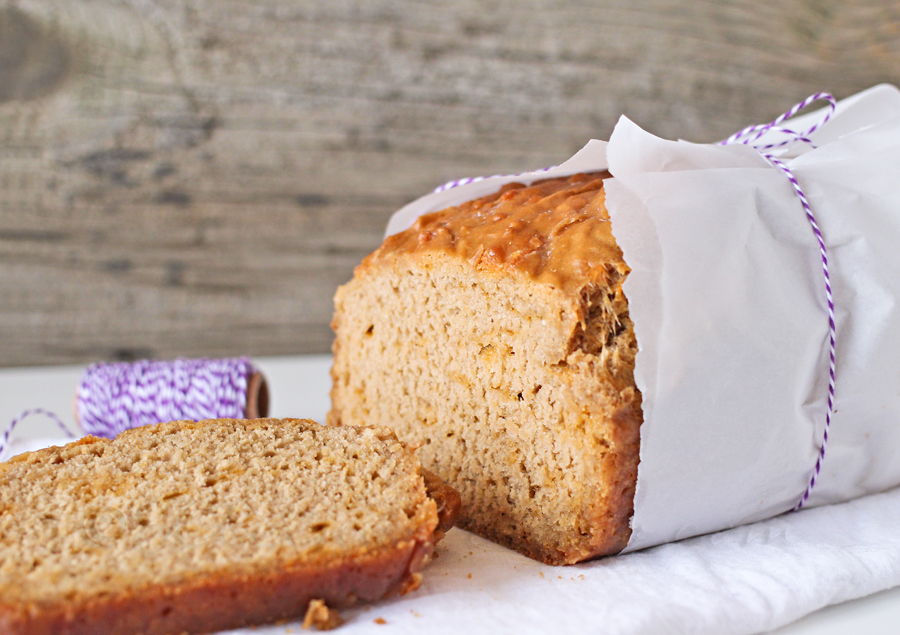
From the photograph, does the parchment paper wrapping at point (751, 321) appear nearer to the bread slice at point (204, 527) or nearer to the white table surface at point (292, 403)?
the white table surface at point (292, 403)

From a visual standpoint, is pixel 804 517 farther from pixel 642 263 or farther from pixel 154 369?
pixel 154 369

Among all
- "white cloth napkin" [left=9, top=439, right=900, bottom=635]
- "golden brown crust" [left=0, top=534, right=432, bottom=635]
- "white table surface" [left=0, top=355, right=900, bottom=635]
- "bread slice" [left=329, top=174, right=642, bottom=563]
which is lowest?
"white table surface" [left=0, top=355, right=900, bottom=635]

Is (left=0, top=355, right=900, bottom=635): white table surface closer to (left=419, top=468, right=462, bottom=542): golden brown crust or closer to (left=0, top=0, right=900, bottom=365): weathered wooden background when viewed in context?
(left=0, top=0, right=900, bottom=365): weathered wooden background

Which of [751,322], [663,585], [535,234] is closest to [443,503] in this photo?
[663,585]

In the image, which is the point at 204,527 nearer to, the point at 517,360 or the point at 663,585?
the point at 517,360

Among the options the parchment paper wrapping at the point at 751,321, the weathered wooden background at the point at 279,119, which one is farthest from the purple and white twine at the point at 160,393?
the weathered wooden background at the point at 279,119

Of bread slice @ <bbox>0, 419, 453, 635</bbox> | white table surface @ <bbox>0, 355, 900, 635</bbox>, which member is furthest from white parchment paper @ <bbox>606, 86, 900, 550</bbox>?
bread slice @ <bbox>0, 419, 453, 635</bbox>

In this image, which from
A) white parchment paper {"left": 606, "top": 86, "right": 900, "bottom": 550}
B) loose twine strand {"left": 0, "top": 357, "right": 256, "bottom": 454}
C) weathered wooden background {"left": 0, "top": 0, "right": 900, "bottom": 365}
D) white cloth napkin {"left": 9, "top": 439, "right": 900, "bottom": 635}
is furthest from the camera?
weathered wooden background {"left": 0, "top": 0, "right": 900, "bottom": 365}
